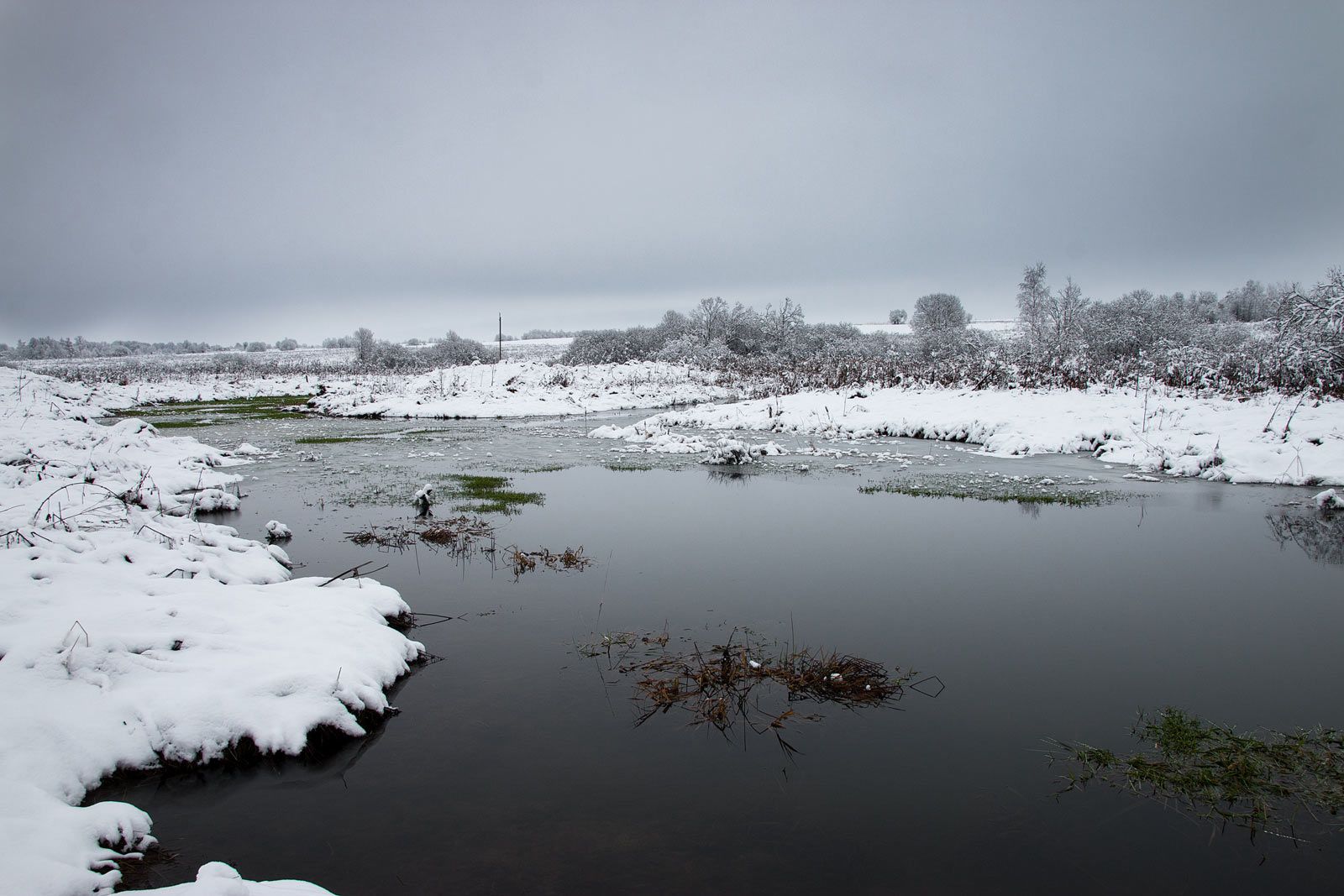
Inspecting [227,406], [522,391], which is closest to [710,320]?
[522,391]

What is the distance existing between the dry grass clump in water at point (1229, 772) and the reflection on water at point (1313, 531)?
6765 mm

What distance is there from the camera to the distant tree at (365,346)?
229 feet

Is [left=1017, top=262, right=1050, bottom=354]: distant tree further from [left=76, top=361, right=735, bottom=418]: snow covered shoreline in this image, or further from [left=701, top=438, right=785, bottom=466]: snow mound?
[left=701, top=438, right=785, bottom=466]: snow mound

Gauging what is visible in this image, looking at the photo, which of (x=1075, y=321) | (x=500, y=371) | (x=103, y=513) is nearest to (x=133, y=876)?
(x=103, y=513)

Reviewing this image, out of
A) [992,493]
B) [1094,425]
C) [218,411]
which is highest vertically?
[1094,425]

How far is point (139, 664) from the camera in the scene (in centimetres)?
547

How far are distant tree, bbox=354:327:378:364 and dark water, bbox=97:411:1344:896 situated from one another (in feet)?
211

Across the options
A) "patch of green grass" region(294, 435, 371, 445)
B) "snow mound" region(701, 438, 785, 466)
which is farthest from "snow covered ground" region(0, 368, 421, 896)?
"patch of green grass" region(294, 435, 371, 445)

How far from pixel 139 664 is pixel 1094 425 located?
23.8 meters

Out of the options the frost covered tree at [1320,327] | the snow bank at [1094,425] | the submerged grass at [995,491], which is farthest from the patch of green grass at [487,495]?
the frost covered tree at [1320,327]

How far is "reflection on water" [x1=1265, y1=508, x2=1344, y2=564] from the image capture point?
33.6ft

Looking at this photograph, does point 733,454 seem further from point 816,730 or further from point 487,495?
point 816,730

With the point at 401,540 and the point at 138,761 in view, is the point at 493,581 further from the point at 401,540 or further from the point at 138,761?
the point at 138,761

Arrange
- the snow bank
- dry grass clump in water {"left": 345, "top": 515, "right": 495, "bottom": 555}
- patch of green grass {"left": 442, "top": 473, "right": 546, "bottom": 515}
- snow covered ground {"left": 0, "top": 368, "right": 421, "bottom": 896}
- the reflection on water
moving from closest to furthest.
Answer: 1. snow covered ground {"left": 0, "top": 368, "right": 421, "bottom": 896}
2. the reflection on water
3. dry grass clump in water {"left": 345, "top": 515, "right": 495, "bottom": 555}
4. patch of green grass {"left": 442, "top": 473, "right": 546, "bottom": 515}
5. the snow bank
